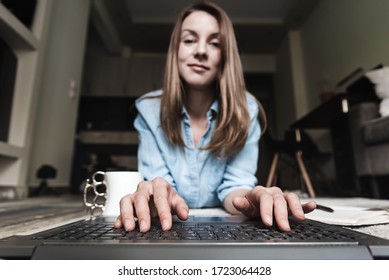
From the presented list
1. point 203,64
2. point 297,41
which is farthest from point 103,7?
point 203,64

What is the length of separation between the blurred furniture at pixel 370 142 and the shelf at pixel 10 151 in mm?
1678

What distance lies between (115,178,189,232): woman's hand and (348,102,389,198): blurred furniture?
124 centimetres

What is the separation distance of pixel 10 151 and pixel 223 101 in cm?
109

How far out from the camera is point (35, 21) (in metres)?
1.45

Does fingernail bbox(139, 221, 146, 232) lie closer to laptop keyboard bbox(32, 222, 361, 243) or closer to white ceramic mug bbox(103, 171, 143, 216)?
laptop keyboard bbox(32, 222, 361, 243)

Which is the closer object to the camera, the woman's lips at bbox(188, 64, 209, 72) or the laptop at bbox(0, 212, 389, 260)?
the laptop at bbox(0, 212, 389, 260)

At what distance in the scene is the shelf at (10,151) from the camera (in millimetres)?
1167

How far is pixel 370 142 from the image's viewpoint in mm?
1312

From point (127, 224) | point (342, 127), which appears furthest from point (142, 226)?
point (342, 127)

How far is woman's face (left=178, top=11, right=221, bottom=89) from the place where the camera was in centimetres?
62

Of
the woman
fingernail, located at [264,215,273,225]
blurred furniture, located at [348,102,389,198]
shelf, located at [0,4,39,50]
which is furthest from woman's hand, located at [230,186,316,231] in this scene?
shelf, located at [0,4,39,50]

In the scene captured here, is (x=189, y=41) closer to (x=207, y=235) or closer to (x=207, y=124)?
(x=207, y=124)
